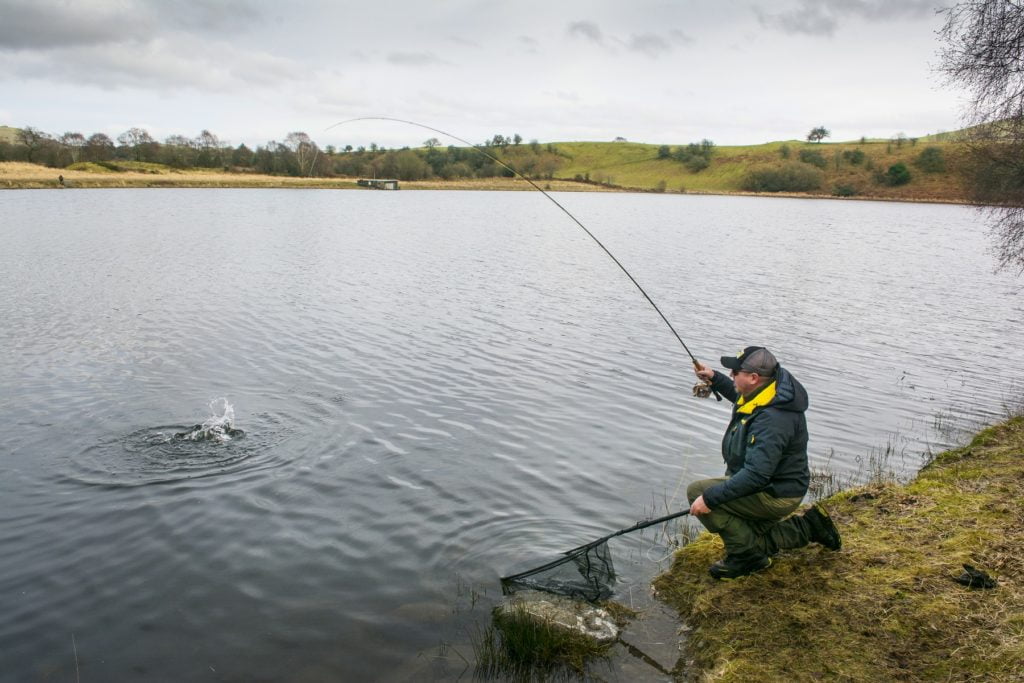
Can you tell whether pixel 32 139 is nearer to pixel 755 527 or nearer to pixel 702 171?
pixel 755 527

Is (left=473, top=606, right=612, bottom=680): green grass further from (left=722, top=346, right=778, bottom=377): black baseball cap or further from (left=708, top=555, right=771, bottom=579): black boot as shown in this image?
(left=722, top=346, right=778, bottom=377): black baseball cap

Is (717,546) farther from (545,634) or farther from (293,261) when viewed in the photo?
(293,261)

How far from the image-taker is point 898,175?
12244 centimetres

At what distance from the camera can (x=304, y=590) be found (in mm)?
7141

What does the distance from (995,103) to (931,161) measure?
127178 millimetres

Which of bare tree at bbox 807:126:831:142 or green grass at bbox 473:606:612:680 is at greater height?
bare tree at bbox 807:126:831:142

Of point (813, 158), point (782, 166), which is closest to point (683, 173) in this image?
point (782, 166)

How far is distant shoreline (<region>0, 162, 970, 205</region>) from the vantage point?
239ft

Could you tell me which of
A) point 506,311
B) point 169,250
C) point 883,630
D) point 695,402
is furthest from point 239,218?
point 883,630

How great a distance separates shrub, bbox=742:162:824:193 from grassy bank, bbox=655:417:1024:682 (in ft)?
451

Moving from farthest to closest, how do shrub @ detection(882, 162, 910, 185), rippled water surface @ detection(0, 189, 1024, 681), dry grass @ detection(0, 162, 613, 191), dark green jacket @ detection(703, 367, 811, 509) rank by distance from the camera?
shrub @ detection(882, 162, 910, 185)
dry grass @ detection(0, 162, 613, 191)
rippled water surface @ detection(0, 189, 1024, 681)
dark green jacket @ detection(703, 367, 811, 509)

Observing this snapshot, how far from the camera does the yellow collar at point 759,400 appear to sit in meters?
5.85

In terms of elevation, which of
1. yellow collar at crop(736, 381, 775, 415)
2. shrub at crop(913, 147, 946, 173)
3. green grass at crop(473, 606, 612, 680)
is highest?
shrub at crop(913, 147, 946, 173)

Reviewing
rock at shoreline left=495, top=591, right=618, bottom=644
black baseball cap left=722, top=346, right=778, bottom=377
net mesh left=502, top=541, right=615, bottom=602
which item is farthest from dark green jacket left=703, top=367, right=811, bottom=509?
rock at shoreline left=495, top=591, right=618, bottom=644
